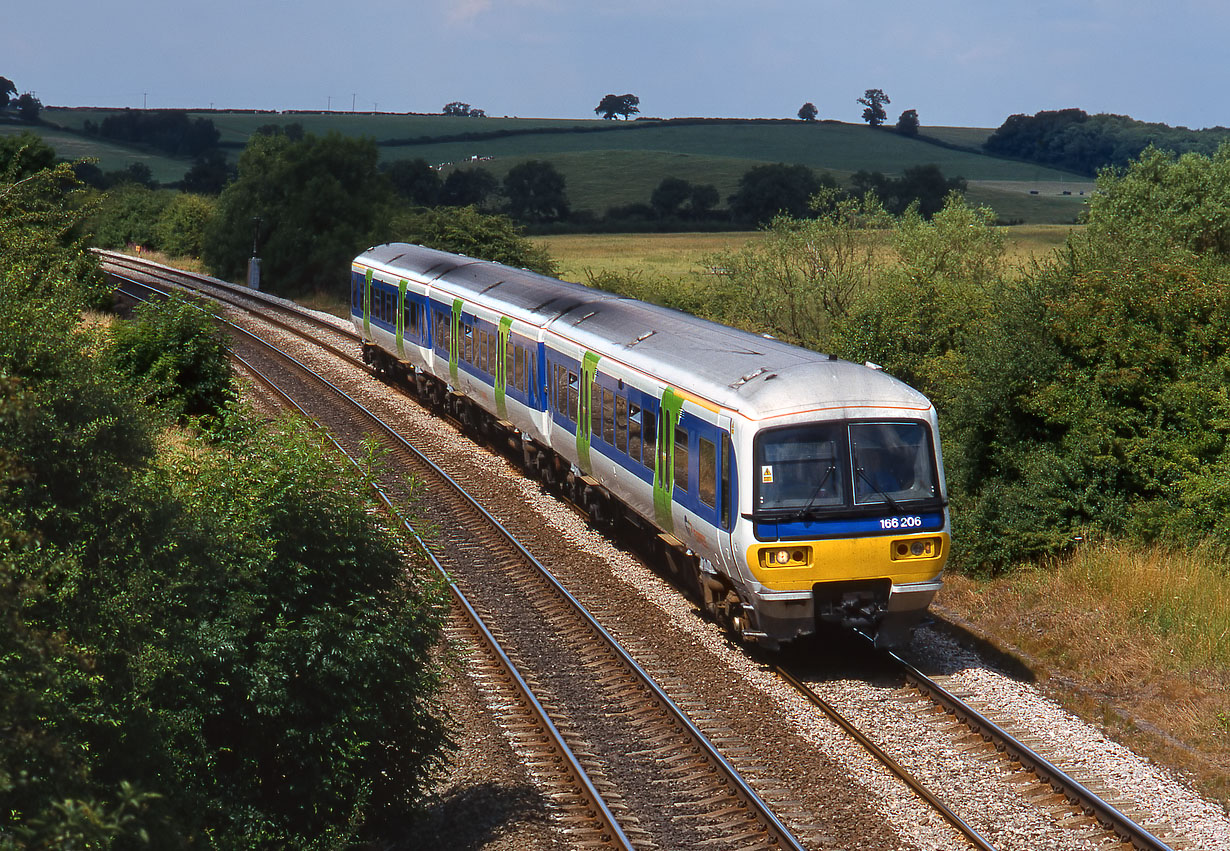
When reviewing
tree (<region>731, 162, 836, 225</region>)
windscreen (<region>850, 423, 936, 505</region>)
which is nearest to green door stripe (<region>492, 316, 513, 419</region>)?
windscreen (<region>850, 423, 936, 505</region>)

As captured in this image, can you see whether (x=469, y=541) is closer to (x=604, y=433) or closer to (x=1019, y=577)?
(x=604, y=433)

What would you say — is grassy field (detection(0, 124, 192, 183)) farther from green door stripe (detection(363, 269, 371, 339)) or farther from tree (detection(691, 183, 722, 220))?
green door stripe (detection(363, 269, 371, 339))

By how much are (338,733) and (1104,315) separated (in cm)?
1384

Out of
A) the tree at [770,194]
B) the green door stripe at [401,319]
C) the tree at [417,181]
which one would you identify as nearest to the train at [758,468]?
the green door stripe at [401,319]

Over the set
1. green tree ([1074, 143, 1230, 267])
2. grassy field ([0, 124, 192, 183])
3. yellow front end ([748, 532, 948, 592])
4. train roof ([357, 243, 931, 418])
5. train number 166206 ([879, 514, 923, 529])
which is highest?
grassy field ([0, 124, 192, 183])

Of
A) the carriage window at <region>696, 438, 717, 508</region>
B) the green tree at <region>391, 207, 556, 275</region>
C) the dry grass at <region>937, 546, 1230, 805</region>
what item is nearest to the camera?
the dry grass at <region>937, 546, 1230, 805</region>

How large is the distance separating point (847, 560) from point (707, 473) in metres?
Result: 1.82

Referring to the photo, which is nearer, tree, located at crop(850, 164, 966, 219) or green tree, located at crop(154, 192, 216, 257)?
green tree, located at crop(154, 192, 216, 257)

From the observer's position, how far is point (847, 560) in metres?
12.5

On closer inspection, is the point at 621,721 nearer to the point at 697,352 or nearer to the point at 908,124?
the point at 697,352

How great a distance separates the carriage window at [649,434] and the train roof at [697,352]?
516 millimetres

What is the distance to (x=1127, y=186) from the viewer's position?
38.2 meters

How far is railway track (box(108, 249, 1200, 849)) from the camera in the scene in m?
9.41

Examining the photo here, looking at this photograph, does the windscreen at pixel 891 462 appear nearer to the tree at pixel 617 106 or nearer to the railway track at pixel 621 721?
the railway track at pixel 621 721
